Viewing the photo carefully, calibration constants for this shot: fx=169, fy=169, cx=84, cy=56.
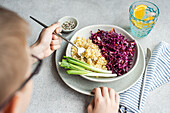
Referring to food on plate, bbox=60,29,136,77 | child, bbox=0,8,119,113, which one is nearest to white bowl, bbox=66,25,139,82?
food on plate, bbox=60,29,136,77

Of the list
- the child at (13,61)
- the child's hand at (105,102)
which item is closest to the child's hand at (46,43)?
the child's hand at (105,102)

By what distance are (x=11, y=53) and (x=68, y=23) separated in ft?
4.14

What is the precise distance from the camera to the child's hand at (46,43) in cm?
146

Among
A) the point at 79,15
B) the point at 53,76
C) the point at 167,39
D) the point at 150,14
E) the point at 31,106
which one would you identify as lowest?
the point at 31,106

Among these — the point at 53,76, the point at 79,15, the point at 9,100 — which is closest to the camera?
the point at 9,100

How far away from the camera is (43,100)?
143cm

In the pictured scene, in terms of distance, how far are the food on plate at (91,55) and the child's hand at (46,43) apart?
0.58 ft

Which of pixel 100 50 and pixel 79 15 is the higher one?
pixel 79 15

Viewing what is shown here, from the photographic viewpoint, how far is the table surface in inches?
55.6

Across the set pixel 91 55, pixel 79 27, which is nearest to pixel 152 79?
pixel 91 55

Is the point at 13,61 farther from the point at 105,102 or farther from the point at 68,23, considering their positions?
the point at 68,23

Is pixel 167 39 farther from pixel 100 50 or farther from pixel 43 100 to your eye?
pixel 43 100

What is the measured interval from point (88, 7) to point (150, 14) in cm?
73

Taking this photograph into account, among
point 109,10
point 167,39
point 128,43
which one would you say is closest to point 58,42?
point 128,43
